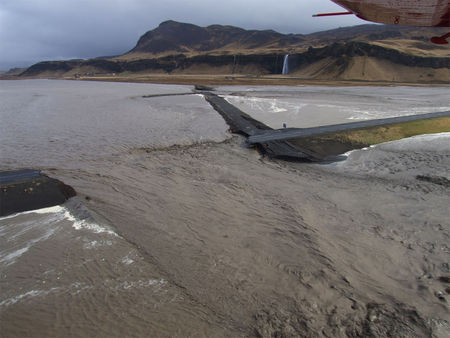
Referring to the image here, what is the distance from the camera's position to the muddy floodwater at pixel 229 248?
3.81 metres

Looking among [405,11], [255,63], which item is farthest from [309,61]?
[405,11]

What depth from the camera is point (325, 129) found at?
46.5ft

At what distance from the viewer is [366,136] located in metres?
13.2

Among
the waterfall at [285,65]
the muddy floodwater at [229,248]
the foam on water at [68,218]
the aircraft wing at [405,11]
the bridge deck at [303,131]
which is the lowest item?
the muddy floodwater at [229,248]

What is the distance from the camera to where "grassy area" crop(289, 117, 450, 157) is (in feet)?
38.6

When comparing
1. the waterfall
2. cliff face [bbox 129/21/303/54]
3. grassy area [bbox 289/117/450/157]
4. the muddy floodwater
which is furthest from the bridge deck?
cliff face [bbox 129/21/303/54]

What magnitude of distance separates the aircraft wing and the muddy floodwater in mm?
3400

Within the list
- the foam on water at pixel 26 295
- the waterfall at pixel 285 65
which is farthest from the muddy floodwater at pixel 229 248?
the waterfall at pixel 285 65

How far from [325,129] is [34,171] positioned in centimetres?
1212

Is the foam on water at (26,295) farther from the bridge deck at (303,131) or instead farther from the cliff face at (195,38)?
the cliff face at (195,38)

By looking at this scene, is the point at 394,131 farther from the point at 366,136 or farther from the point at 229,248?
the point at 229,248

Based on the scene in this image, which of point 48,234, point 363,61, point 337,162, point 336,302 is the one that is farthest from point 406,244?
point 363,61

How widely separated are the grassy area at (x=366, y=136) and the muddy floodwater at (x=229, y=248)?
1.08 metres

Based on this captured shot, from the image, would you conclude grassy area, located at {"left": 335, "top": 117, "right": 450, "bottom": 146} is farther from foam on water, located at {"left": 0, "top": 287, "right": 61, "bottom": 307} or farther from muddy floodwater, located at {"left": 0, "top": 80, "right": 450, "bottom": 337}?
foam on water, located at {"left": 0, "top": 287, "right": 61, "bottom": 307}
